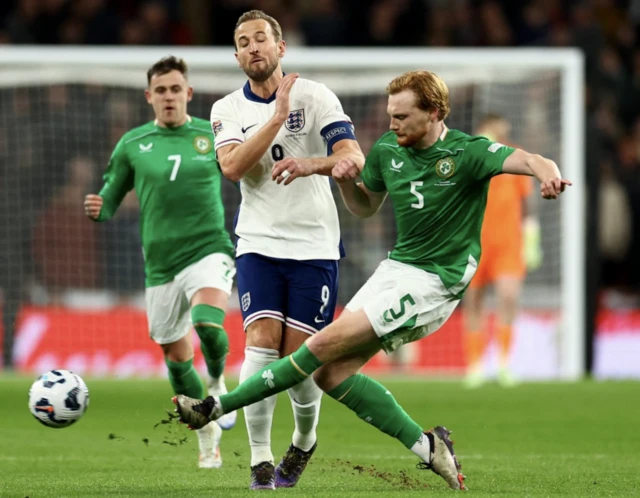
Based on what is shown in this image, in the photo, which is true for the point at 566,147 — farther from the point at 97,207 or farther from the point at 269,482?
the point at 269,482

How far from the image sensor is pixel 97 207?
27.1 ft

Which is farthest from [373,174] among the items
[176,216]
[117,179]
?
[117,179]

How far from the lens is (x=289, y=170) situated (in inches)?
251

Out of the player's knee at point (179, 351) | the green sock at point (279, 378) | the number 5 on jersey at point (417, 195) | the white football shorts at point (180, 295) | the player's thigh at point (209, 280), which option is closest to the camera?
the green sock at point (279, 378)

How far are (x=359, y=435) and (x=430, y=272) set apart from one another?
10.6 ft

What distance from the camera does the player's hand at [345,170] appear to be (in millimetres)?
6414

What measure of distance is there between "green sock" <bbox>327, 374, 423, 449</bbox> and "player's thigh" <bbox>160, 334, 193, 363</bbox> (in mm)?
1970

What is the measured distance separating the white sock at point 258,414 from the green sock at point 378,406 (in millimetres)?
414

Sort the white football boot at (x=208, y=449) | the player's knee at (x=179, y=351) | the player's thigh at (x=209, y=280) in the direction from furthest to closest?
the player's knee at (x=179, y=351)
the player's thigh at (x=209, y=280)
the white football boot at (x=208, y=449)

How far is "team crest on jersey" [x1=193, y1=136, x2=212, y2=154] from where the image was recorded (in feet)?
27.7

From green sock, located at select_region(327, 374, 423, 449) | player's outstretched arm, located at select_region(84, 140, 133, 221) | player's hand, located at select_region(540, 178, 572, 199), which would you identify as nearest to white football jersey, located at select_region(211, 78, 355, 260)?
green sock, located at select_region(327, 374, 423, 449)

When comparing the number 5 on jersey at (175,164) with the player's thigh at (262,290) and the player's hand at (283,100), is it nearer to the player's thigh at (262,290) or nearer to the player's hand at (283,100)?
the player's thigh at (262,290)

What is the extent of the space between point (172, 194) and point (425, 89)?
229 cm

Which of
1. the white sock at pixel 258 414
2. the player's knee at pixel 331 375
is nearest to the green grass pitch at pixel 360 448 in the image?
the white sock at pixel 258 414
